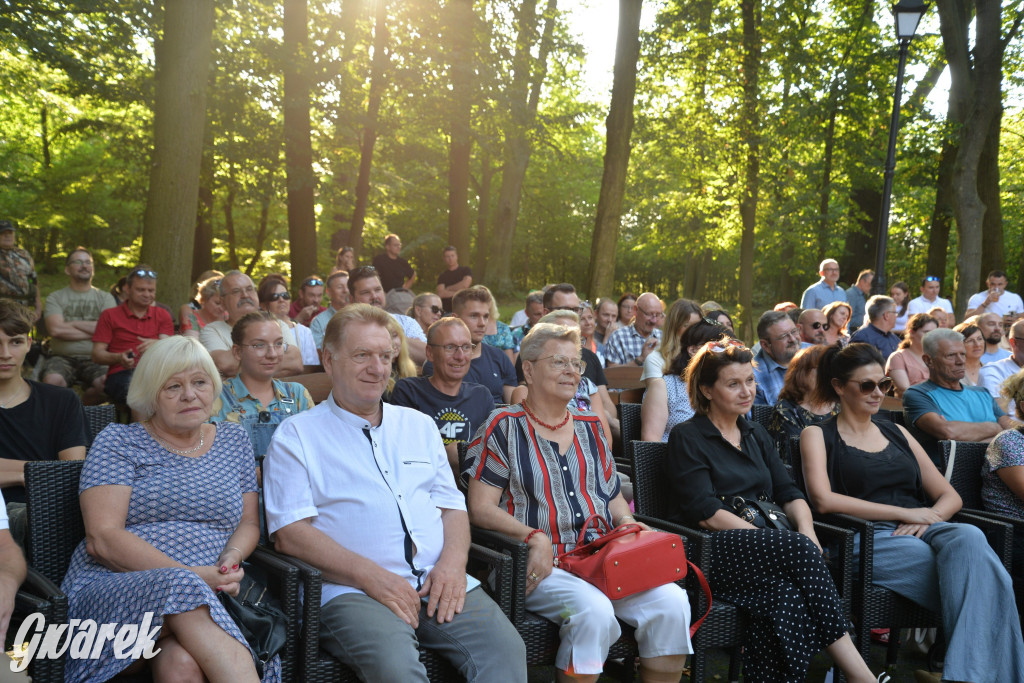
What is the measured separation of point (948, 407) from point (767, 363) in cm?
122

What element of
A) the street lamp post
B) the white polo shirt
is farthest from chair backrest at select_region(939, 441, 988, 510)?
the street lamp post

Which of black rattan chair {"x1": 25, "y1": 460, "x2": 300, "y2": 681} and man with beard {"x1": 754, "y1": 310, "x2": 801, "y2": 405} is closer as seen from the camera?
black rattan chair {"x1": 25, "y1": 460, "x2": 300, "y2": 681}

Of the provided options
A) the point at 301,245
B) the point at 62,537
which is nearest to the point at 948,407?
the point at 62,537

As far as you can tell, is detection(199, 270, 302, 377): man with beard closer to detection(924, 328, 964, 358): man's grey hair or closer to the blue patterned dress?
the blue patterned dress

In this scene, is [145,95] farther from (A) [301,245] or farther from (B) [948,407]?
(B) [948,407]

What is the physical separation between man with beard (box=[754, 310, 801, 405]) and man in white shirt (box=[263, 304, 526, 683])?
11.1ft

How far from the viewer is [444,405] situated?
180 inches

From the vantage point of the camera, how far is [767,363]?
6.24 meters

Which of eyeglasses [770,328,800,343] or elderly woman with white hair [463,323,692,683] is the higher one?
eyeglasses [770,328,800,343]

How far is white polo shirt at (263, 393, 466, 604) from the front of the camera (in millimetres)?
3121

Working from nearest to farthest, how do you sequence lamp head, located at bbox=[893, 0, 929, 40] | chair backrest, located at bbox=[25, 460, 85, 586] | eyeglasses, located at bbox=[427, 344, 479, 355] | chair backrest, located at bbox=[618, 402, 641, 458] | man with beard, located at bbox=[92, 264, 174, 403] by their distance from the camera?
chair backrest, located at bbox=[25, 460, 85, 586] → eyeglasses, located at bbox=[427, 344, 479, 355] → chair backrest, located at bbox=[618, 402, 641, 458] → man with beard, located at bbox=[92, 264, 174, 403] → lamp head, located at bbox=[893, 0, 929, 40]

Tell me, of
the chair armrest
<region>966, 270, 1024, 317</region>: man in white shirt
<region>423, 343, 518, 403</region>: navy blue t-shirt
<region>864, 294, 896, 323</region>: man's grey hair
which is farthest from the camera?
<region>966, 270, 1024, 317</region>: man in white shirt

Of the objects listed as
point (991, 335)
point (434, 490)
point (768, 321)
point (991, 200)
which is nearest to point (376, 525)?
point (434, 490)

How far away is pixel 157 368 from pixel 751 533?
2.41 meters
